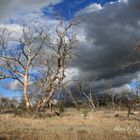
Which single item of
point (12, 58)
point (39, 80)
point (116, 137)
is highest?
point (12, 58)

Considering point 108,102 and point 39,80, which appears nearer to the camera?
point 39,80

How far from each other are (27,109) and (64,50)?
294 inches

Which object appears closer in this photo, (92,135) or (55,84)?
(92,135)

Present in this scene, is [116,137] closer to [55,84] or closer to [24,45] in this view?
[55,84]

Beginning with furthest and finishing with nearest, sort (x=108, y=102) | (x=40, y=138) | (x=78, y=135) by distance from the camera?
(x=108, y=102)
(x=78, y=135)
(x=40, y=138)

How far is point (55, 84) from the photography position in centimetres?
3669

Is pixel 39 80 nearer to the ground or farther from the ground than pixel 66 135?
farther from the ground

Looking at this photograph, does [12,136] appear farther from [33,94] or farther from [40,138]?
[33,94]

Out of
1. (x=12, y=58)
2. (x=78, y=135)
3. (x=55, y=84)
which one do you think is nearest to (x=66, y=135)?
(x=78, y=135)

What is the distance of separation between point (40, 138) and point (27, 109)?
23.0m

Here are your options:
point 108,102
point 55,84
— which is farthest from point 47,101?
point 108,102

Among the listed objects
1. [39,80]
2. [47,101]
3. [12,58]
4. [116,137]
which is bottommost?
[116,137]

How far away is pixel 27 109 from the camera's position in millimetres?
38188

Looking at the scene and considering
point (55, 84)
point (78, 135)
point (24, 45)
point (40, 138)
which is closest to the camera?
point (40, 138)
